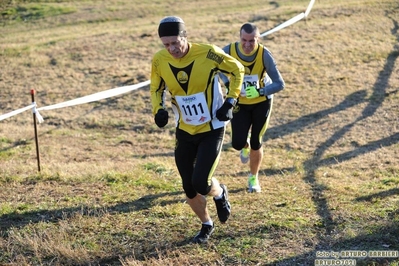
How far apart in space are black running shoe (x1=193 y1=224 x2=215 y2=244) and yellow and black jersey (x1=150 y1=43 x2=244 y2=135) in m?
0.93

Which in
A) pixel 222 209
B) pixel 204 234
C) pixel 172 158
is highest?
pixel 222 209

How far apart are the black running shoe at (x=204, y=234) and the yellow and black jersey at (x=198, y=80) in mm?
929

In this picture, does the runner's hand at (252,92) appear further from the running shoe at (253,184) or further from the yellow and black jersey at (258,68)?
the running shoe at (253,184)

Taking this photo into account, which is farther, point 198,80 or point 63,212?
point 63,212

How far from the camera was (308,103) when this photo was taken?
13445 millimetres

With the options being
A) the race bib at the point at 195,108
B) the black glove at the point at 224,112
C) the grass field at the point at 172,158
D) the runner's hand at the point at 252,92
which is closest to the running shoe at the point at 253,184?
the grass field at the point at 172,158

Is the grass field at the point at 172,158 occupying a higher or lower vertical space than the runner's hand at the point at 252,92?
lower

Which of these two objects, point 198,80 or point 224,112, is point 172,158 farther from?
point 224,112

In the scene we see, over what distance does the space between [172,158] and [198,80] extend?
5.26 meters

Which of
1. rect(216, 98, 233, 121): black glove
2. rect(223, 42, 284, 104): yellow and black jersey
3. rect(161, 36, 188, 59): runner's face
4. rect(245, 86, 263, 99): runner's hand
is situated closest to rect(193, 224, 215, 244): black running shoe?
rect(216, 98, 233, 121): black glove

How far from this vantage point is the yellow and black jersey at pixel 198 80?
5.08 m

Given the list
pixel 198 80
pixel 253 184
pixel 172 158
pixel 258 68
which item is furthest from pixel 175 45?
pixel 172 158

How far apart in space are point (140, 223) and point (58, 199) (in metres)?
1.45

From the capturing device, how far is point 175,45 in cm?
485
